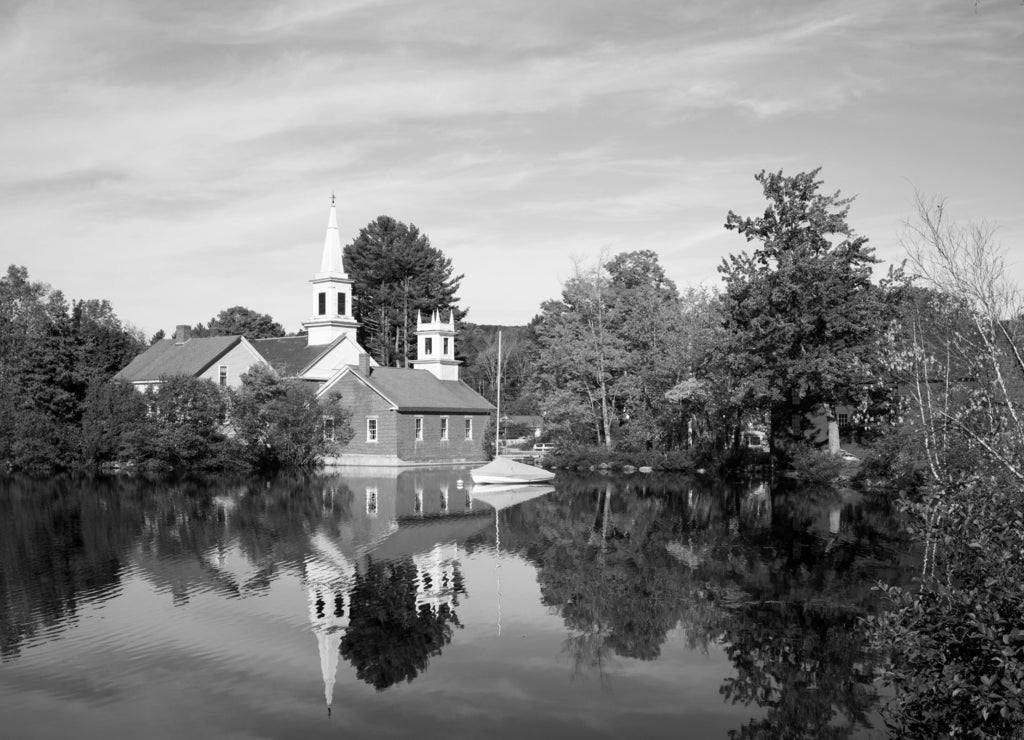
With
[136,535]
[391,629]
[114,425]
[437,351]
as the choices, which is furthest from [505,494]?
[114,425]

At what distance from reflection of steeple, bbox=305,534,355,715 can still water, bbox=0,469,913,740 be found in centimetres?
8

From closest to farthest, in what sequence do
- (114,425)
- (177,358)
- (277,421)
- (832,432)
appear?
→ (832,432)
(277,421)
(114,425)
(177,358)

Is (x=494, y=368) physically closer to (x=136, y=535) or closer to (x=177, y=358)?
(x=177, y=358)

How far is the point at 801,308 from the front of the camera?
42.0m

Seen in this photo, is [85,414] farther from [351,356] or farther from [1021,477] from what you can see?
[1021,477]

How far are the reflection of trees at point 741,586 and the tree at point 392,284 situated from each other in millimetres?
50879

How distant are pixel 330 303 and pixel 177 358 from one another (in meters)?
10.3

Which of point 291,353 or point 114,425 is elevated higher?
point 291,353

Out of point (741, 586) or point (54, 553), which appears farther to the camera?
point (54, 553)

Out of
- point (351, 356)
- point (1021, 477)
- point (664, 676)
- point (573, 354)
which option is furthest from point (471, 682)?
point (351, 356)

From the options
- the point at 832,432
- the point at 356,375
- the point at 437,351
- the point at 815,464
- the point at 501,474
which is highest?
the point at 437,351

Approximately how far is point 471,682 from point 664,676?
112 inches

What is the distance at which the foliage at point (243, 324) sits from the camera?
92.8 meters

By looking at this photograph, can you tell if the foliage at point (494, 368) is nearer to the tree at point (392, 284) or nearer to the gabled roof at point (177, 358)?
the tree at point (392, 284)
